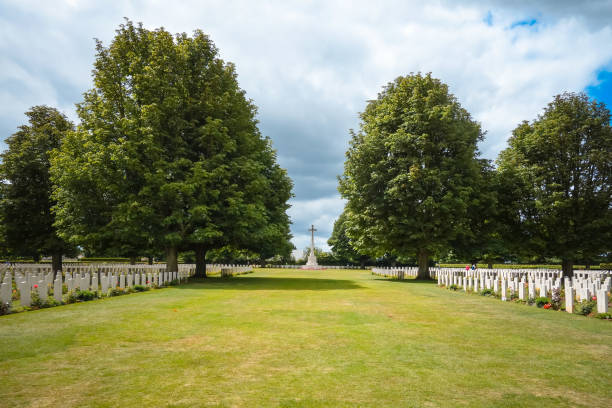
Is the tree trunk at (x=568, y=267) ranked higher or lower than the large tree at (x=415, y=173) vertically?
lower

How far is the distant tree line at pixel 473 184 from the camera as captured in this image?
24828 millimetres

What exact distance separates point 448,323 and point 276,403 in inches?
242

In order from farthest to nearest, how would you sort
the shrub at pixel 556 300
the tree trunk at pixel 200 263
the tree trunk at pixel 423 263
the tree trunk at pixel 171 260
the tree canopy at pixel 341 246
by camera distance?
1. the tree canopy at pixel 341 246
2. the tree trunk at pixel 423 263
3. the tree trunk at pixel 200 263
4. the tree trunk at pixel 171 260
5. the shrub at pixel 556 300

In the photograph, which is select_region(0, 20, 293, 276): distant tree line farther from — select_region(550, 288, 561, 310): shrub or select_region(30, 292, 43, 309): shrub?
select_region(550, 288, 561, 310): shrub

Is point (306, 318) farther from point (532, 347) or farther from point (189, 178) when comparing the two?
point (189, 178)

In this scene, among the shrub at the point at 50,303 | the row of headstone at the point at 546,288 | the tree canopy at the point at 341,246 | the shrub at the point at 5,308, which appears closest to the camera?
the shrub at the point at 5,308

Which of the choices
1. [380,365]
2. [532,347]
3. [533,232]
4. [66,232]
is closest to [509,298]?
[532,347]

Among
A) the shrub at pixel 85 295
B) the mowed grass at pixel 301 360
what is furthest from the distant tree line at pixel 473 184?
the shrub at pixel 85 295

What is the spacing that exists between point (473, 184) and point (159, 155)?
21.1 m

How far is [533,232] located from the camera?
26609mm

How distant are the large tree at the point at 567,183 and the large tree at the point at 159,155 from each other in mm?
19098

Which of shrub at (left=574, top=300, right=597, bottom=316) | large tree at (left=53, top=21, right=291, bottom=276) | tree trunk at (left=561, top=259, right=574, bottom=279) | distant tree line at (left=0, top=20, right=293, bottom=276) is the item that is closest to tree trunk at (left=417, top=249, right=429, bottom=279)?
tree trunk at (left=561, top=259, right=574, bottom=279)

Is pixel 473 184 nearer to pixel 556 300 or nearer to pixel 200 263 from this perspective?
pixel 556 300

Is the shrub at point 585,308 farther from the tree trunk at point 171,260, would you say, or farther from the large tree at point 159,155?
the tree trunk at point 171,260
